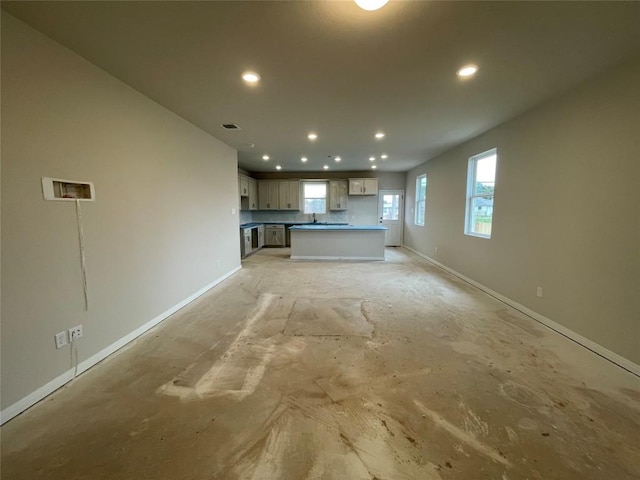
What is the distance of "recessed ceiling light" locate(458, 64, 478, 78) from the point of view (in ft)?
7.25

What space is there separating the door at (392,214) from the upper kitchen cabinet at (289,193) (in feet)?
9.30

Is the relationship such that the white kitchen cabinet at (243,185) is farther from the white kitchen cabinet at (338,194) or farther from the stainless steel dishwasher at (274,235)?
the white kitchen cabinet at (338,194)

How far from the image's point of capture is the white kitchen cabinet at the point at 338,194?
8.51 metres

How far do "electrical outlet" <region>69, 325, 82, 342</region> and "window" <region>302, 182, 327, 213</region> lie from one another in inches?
283

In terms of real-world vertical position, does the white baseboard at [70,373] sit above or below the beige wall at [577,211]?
below

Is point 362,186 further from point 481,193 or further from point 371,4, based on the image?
point 371,4

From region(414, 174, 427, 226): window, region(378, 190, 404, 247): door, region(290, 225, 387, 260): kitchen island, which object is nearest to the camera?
region(290, 225, 387, 260): kitchen island

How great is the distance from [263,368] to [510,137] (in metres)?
4.26

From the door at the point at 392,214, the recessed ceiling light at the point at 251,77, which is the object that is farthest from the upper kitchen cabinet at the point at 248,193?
the recessed ceiling light at the point at 251,77

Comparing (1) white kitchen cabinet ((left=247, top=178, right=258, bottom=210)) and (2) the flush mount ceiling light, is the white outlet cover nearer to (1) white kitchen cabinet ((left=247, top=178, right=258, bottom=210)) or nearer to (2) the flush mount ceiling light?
(2) the flush mount ceiling light

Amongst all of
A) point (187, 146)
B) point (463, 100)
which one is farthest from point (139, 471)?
point (463, 100)

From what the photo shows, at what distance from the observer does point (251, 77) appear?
2396 mm

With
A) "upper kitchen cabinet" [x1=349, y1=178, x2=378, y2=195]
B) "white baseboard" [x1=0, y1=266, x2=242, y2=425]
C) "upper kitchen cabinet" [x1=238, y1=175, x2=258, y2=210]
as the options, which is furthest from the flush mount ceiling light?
"upper kitchen cabinet" [x1=349, y1=178, x2=378, y2=195]

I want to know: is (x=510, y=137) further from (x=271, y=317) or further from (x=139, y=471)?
(x=139, y=471)
